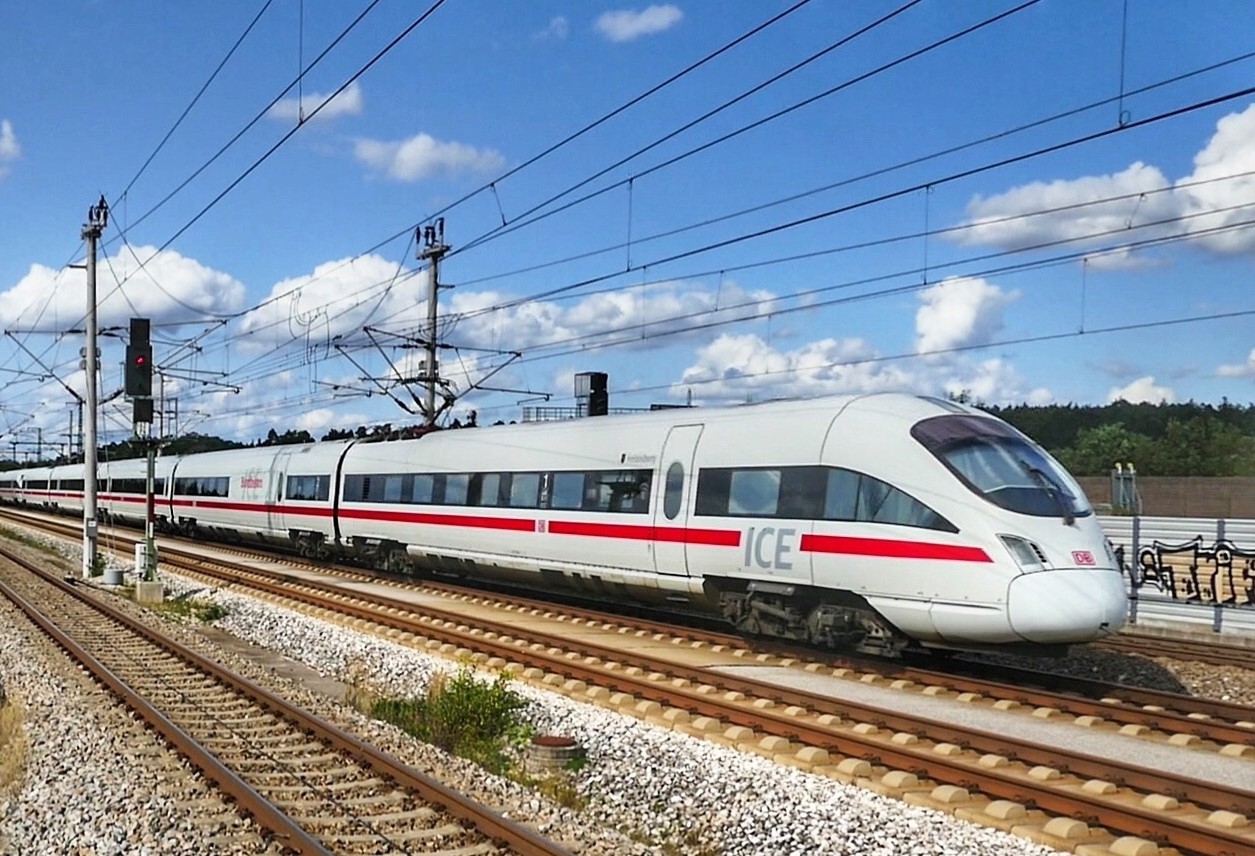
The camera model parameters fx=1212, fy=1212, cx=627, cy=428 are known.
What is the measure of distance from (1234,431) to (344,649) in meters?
56.9

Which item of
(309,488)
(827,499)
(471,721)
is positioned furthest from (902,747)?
(309,488)

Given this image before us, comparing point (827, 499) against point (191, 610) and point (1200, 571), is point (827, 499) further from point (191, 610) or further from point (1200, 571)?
point (191, 610)

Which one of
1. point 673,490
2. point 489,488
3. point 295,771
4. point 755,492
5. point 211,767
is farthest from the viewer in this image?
point 489,488

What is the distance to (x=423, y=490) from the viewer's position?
2359cm

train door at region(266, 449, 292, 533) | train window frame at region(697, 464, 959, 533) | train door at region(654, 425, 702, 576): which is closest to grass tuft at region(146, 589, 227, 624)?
train door at region(266, 449, 292, 533)

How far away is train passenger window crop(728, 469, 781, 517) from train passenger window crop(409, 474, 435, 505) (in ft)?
31.4

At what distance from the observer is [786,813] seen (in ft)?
26.5

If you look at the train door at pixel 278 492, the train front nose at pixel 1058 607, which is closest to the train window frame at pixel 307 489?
the train door at pixel 278 492

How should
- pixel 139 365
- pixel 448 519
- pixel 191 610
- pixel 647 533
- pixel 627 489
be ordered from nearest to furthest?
1. pixel 647 533
2. pixel 627 489
3. pixel 191 610
4. pixel 448 519
5. pixel 139 365

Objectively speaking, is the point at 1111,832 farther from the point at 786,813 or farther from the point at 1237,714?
the point at 1237,714

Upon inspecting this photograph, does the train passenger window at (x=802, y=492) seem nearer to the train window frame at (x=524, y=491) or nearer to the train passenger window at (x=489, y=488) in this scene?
the train window frame at (x=524, y=491)

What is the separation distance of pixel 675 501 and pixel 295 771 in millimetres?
7729

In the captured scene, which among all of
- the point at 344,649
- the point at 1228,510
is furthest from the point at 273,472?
the point at 1228,510

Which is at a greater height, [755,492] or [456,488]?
[755,492]
